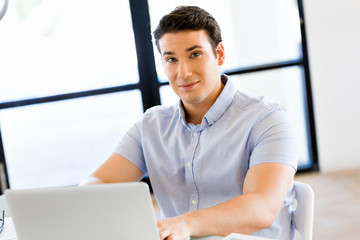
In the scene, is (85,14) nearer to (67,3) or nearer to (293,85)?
(67,3)

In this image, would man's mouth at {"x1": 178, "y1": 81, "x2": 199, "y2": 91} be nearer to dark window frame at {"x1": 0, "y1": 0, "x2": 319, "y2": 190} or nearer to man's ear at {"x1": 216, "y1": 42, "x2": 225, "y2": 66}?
man's ear at {"x1": 216, "y1": 42, "x2": 225, "y2": 66}

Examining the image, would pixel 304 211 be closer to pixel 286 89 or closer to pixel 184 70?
pixel 184 70

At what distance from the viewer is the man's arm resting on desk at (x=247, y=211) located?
1.20 meters

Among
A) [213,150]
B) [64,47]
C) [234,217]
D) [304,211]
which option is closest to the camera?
[234,217]

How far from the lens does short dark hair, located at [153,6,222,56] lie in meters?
1.66

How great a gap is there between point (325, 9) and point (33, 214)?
3.31 meters

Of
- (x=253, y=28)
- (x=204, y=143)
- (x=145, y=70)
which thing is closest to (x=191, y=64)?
(x=204, y=143)

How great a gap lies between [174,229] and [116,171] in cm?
62

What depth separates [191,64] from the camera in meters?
1.68

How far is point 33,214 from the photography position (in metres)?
1.04

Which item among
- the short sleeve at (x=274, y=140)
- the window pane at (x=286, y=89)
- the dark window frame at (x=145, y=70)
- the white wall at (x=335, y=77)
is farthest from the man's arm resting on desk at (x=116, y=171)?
the white wall at (x=335, y=77)

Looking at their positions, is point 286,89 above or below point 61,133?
above

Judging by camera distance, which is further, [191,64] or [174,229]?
[191,64]

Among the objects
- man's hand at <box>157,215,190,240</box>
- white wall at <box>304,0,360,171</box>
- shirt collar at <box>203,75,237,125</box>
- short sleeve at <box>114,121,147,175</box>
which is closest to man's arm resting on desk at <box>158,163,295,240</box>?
man's hand at <box>157,215,190,240</box>
